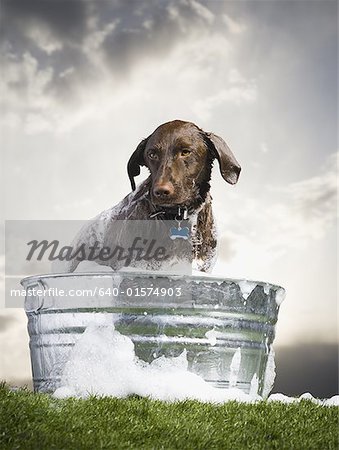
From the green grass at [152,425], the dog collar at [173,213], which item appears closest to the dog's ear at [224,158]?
the dog collar at [173,213]

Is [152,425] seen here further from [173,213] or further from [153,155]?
[153,155]

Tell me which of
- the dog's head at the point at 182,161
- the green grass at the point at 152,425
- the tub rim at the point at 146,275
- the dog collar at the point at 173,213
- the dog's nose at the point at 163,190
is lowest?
the green grass at the point at 152,425

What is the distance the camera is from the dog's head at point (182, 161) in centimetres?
543

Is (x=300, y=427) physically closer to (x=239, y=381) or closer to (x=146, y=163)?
(x=239, y=381)

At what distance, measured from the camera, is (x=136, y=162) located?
19.3 ft

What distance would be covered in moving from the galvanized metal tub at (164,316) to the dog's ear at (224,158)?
79 cm

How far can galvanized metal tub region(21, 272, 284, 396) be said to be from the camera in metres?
5.28

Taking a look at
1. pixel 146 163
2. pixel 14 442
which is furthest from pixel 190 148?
pixel 14 442

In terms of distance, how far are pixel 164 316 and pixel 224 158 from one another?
1.21 m

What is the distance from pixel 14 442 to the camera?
4086mm

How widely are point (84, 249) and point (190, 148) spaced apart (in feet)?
3.88

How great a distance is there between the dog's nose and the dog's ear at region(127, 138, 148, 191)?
0.53m

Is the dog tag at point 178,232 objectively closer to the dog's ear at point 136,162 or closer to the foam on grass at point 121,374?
the dog's ear at point 136,162

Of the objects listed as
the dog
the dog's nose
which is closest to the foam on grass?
the dog
